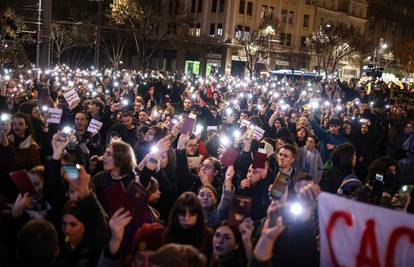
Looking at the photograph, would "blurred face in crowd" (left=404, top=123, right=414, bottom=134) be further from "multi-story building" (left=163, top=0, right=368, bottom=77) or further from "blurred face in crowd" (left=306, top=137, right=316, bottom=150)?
"multi-story building" (left=163, top=0, right=368, bottom=77)

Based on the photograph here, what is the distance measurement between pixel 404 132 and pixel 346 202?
7974mm

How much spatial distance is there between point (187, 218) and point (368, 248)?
154 cm

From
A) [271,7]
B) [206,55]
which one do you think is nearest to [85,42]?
[206,55]

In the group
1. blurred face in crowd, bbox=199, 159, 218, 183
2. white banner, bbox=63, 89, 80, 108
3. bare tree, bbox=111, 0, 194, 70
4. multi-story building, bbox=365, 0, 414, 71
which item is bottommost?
blurred face in crowd, bbox=199, 159, 218, 183

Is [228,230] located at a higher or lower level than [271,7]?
lower

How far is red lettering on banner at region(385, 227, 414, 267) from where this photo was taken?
3244mm

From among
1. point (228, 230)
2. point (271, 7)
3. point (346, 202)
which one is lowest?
point (228, 230)

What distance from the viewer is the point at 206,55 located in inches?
2143

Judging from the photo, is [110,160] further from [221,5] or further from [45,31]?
[221,5]

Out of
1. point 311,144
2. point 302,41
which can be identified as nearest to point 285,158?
point 311,144

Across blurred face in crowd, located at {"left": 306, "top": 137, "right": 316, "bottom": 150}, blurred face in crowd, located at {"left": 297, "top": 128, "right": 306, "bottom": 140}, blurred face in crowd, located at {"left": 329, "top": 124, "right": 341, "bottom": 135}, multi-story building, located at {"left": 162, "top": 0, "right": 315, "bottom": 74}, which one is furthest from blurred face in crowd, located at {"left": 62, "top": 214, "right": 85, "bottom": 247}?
multi-story building, located at {"left": 162, "top": 0, "right": 315, "bottom": 74}

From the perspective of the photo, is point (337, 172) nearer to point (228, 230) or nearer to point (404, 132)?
point (228, 230)

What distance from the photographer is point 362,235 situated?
335 centimetres

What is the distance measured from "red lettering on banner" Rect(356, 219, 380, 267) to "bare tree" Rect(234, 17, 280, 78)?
45.9 m
